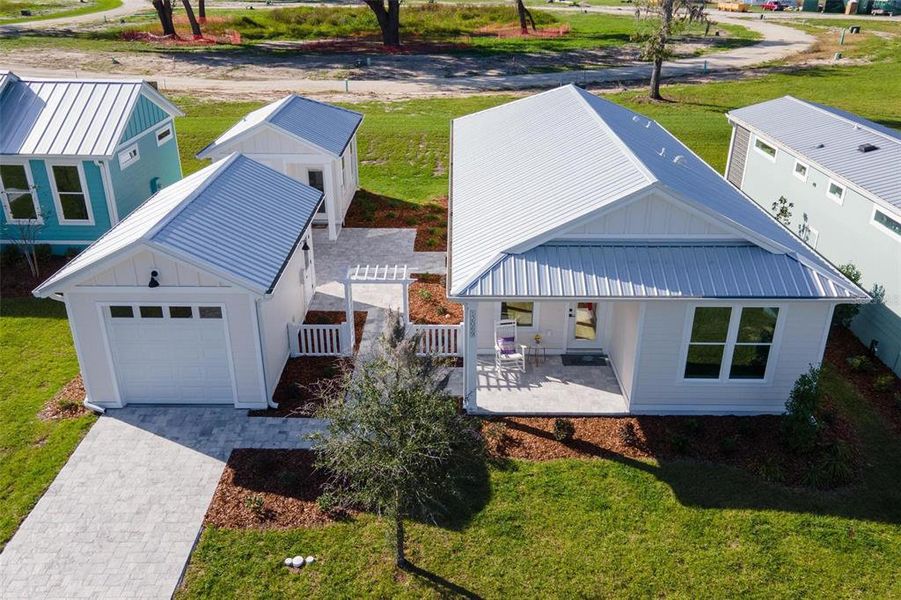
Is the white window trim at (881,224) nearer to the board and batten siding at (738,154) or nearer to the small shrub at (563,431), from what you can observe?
the board and batten siding at (738,154)

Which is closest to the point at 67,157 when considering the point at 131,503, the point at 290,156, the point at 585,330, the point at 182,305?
the point at 290,156

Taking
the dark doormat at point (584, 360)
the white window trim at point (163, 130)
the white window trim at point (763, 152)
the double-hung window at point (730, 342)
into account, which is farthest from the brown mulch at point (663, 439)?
the white window trim at point (163, 130)

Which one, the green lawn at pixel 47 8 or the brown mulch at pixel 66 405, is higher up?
the green lawn at pixel 47 8

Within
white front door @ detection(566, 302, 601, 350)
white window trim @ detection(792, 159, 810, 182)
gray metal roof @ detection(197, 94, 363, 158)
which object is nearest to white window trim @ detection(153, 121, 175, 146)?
gray metal roof @ detection(197, 94, 363, 158)

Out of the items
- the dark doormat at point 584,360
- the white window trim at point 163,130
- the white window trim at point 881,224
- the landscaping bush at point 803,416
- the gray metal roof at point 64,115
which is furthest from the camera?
the white window trim at point 163,130

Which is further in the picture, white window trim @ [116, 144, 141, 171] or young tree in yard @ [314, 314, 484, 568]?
white window trim @ [116, 144, 141, 171]

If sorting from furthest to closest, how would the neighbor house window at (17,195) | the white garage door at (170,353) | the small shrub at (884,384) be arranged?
the neighbor house window at (17,195)
the small shrub at (884,384)
the white garage door at (170,353)

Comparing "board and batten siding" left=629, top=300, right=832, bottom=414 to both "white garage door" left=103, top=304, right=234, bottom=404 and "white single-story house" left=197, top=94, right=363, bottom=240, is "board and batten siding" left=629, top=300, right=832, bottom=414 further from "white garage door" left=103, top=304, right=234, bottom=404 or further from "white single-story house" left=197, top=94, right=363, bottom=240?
"white single-story house" left=197, top=94, right=363, bottom=240
